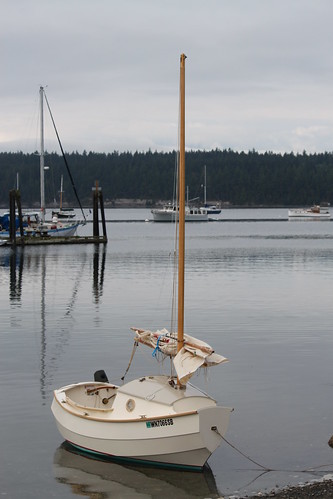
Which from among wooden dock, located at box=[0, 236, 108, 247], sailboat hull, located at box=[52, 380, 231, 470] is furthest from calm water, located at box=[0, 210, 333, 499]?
wooden dock, located at box=[0, 236, 108, 247]

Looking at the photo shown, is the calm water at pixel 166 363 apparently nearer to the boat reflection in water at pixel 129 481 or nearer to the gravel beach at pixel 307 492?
the boat reflection in water at pixel 129 481

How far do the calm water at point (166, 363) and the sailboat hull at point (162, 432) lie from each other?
0.44 meters

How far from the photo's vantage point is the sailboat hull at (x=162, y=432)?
16953 mm

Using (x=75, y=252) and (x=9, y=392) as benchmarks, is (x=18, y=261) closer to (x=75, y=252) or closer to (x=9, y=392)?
(x=75, y=252)

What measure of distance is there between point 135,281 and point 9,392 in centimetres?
3277

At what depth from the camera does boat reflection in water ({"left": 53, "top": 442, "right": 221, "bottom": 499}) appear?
1727 centimetres

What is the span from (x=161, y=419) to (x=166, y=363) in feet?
39.4

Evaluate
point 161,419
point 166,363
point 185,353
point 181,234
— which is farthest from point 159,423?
point 166,363

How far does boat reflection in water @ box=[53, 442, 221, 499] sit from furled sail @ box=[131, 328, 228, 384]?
1980mm

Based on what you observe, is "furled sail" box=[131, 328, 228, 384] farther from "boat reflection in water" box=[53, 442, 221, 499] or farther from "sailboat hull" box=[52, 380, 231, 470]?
"boat reflection in water" box=[53, 442, 221, 499]

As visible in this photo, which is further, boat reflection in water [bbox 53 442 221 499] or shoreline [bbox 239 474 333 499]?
boat reflection in water [bbox 53 442 221 499]

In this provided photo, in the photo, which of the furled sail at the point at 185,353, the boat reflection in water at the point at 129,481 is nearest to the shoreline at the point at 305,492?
the boat reflection in water at the point at 129,481

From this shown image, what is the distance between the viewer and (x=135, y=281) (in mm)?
57281

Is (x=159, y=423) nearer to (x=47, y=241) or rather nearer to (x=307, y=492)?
(x=307, y=492)
